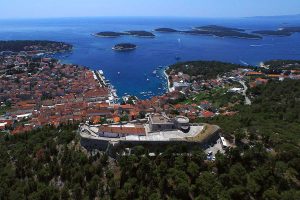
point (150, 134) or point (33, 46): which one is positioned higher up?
point (150, 134)

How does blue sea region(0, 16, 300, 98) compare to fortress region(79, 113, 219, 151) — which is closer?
fortress region(79, 113, 219, 151)

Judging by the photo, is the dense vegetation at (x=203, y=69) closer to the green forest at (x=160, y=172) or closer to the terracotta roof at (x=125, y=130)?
the green forest at (x=160, y=172)

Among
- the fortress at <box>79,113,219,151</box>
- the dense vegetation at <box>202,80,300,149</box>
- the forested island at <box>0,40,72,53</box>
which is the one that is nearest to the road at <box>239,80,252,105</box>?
the dense vegetation at <box>202,80,300,149</box>

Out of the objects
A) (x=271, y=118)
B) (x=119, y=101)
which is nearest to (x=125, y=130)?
(x=271, y=118)

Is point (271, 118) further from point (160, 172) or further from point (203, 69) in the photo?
point (203, 69)

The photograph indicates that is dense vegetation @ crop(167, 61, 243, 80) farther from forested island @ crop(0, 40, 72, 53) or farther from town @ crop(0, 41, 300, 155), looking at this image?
forested island @ crop(0, 40, 72, 53)

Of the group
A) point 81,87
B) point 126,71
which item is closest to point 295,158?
point 81,87
